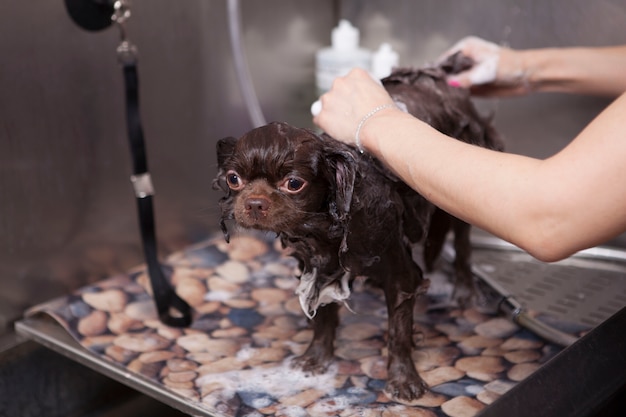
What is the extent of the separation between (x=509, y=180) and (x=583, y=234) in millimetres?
81

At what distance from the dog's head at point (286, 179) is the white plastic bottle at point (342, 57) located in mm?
676

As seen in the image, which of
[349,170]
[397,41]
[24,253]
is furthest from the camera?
[397,41]

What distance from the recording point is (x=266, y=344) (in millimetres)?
1073

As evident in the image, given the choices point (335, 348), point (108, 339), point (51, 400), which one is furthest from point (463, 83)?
point (51, 400)

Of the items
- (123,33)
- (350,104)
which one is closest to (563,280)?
(350,104)

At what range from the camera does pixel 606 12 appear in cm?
126

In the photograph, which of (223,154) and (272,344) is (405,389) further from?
(223,154)

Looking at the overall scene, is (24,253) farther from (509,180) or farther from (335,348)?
(509,180)

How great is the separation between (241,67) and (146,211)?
42 centimetres

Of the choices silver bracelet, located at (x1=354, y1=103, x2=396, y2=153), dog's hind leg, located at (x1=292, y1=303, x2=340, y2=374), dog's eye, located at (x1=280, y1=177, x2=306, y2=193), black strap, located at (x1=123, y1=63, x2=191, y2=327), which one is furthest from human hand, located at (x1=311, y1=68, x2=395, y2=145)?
black strap, located at (x1=123, y1=63, x2=191, y2=327)

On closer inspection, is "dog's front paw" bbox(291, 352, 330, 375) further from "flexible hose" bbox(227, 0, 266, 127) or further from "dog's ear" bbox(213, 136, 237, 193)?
"flexible hose" bbox(227, 0, 266, 127)

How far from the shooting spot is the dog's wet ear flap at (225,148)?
2.64ft

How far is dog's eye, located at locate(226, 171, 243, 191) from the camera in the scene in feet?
2.53

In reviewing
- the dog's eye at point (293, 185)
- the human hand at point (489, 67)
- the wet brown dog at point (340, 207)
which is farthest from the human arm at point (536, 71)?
the dog's eye at point (293, 185)
